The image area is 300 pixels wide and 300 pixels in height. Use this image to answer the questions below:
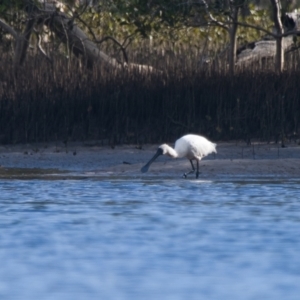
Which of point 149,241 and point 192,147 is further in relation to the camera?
point 192,147

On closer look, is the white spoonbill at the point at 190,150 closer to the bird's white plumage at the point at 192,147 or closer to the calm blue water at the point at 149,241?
the bird's white plumage at the point at 192,147

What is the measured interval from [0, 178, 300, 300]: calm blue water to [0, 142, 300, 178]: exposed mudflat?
4.20ft

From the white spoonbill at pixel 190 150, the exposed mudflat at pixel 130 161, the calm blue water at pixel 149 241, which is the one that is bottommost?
the calm blue water at pixel 149 241

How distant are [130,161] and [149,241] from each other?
6.91m

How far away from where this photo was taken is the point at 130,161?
1566 centimetres

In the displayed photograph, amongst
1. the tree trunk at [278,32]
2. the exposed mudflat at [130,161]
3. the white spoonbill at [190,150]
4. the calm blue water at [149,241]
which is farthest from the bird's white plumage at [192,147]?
the tree trunk at [278,32]

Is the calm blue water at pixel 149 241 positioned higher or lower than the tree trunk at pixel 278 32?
lower

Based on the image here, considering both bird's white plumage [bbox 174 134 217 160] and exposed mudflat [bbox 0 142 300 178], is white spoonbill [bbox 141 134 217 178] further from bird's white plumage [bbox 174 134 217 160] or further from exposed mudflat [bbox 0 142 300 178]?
exposed mudflat [bbox 0 142 300 178]

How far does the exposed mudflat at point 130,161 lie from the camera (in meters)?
14.3

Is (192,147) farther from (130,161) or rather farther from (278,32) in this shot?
(278,32)

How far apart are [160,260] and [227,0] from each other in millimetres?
9987

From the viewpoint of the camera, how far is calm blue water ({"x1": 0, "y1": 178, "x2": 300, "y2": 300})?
7051 millimetres

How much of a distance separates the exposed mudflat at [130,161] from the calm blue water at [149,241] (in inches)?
50.4

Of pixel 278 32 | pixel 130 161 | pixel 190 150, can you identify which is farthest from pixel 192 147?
pixel 278 32
